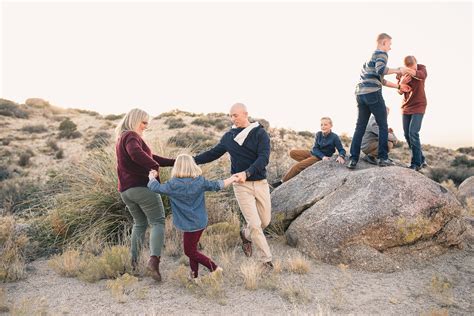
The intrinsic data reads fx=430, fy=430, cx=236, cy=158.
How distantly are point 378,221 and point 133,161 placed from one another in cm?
321

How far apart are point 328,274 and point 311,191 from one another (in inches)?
66.2

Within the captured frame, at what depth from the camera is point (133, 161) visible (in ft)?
16.3

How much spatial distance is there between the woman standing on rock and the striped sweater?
11.3 feet

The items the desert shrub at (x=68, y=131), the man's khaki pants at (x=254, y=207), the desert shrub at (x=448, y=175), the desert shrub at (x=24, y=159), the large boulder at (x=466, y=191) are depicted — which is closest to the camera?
the man's khaki pants at (x=254, y=207)

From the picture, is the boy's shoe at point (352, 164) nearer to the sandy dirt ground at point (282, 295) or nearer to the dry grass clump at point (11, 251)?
the sandy dirt ground at point (282, 295)

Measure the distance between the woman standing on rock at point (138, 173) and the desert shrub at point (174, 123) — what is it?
59.0 feet

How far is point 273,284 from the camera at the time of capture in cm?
496

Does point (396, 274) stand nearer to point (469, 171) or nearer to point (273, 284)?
point (273, 284)

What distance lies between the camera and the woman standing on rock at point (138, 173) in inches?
190

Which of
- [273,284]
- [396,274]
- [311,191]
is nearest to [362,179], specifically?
[311,191]

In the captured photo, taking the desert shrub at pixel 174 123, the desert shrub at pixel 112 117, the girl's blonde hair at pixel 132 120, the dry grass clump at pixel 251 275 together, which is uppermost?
the desert shrub at pixel 112 117

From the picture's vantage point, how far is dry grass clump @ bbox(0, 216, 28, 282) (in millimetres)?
5512

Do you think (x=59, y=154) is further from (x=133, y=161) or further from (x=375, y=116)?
(x=375, y=116)

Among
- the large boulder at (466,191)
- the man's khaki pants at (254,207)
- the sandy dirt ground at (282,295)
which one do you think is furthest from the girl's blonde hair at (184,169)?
the large boulder at (466,191)
